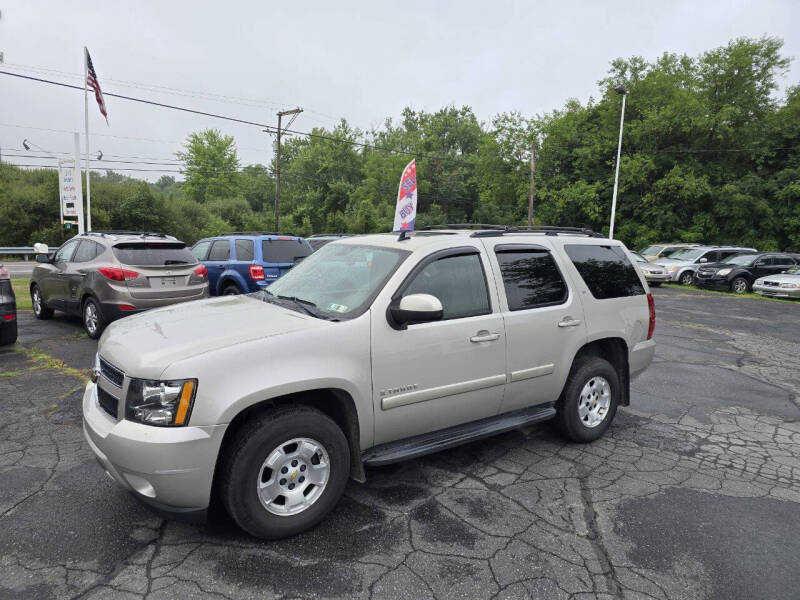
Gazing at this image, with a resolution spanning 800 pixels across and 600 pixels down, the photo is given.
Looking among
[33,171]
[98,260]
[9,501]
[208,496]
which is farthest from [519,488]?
[33,171]

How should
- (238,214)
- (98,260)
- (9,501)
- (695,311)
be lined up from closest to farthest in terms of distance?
(9,501), (98,260), (695,311), (238,214)

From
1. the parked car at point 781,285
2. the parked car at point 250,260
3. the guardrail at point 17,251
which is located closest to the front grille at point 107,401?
the parked car at point 250,260

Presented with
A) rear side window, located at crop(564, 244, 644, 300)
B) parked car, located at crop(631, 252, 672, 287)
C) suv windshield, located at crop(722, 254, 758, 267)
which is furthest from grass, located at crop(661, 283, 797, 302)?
rear side window, located at crop(564, 244, 644, 300)

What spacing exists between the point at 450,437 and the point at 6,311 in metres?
6.46

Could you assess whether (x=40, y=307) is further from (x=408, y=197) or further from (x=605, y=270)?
(x=605, y=270)

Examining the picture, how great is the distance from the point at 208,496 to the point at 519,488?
2.07 m

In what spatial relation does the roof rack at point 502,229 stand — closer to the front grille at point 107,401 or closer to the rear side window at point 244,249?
the front grille at point 107,401

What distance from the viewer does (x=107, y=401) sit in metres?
2.95

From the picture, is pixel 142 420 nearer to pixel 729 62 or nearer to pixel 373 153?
pixel 729 62

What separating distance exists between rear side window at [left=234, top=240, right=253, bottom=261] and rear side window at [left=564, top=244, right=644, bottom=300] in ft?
23.2

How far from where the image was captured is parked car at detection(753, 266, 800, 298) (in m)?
17.4

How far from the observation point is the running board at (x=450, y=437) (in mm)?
3221

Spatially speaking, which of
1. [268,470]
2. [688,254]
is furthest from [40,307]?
[688,254]

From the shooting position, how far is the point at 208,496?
2.68m
